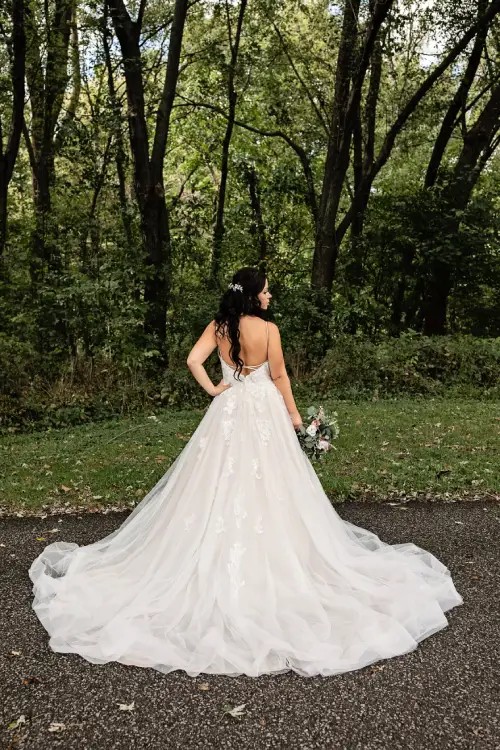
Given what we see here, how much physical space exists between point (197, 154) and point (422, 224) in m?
8.83

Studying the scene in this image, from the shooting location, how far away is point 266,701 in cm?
337

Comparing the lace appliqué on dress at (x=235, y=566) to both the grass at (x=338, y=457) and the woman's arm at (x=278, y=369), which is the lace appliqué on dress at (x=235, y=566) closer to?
the woman's arm at (x=278, y=369)

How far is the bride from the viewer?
148 inches

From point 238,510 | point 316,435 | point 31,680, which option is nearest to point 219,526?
point 238,510

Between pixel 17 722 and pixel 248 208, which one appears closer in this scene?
pixel 17 722

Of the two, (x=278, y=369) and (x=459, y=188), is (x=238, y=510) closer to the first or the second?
(x=278, y=369)

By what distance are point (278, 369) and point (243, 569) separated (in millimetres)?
1388

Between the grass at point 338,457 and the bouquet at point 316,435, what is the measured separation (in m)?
2.07

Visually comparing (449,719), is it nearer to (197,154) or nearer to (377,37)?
(377,37)

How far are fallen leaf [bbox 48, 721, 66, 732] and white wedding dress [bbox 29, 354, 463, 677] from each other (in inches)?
19.7

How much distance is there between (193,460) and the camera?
15.4 feet

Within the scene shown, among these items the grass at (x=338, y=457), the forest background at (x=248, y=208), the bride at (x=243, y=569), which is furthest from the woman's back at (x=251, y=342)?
the forest background at (x=248, y=208)

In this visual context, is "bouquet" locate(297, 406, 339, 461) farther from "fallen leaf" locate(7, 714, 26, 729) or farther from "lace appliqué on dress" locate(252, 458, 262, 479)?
"fallen leaf" locate(7, 714, 26, 729)

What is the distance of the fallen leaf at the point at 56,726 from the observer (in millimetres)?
3164
